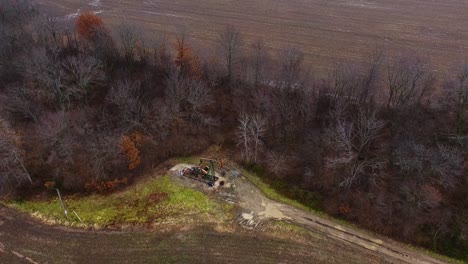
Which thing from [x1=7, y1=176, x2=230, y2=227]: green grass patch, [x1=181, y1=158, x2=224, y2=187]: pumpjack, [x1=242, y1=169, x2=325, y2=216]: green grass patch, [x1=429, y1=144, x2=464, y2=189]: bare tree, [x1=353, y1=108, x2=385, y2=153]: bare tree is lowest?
[x1=7, y1=176, x2=230, y2=227]: green grass patch

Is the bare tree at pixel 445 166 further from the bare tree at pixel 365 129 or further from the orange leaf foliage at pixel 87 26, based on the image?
the orange leaf foliage at pixel 87 26

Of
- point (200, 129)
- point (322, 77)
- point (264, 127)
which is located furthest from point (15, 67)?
point (322, 77)

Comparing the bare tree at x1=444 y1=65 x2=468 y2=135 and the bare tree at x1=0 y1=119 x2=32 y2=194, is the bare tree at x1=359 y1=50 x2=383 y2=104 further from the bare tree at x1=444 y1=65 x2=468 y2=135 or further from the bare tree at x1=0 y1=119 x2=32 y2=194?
the bare tree at x1=0 y1=119 x2=32 y2=194

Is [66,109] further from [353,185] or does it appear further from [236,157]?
[353,185]

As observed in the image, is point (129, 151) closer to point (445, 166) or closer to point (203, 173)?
point (203, 173)

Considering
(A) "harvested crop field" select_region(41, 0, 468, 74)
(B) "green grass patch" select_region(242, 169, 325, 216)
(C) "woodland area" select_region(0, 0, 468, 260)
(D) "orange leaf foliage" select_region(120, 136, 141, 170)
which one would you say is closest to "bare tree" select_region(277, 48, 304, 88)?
(C) "woodland area" select_region(0, 0, 468, 260)
